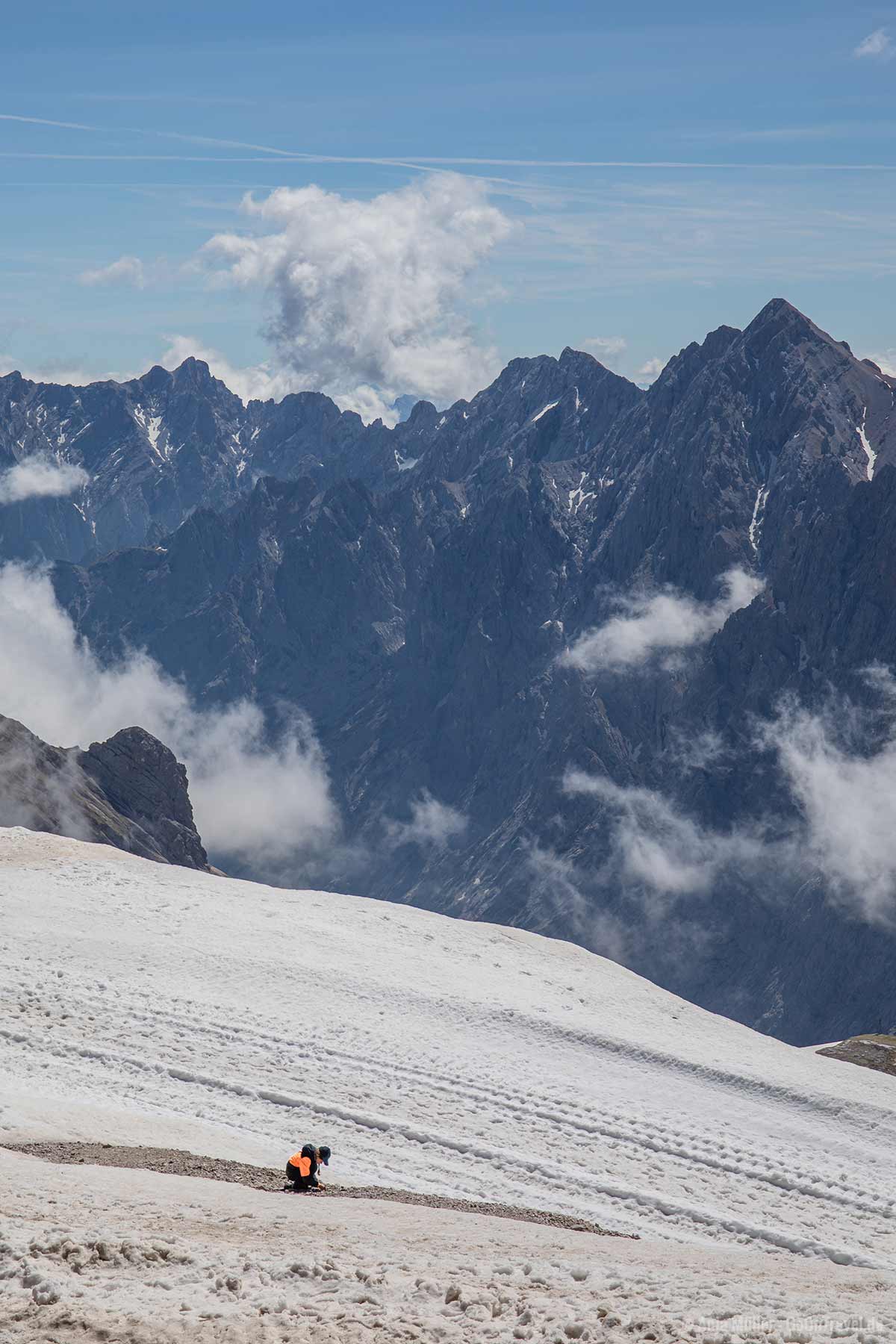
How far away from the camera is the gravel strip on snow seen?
2611 centimetres

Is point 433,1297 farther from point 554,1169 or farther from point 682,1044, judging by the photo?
point 682,1044

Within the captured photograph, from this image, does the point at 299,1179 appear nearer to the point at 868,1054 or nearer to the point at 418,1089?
the point at 418,1089

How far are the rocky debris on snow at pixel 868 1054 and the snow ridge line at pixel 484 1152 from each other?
825 inches

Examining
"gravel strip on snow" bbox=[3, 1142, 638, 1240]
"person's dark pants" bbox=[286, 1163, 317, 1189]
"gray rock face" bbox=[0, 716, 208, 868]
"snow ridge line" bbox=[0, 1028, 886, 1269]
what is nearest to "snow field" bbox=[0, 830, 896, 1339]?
"snow ridge line" bbox=[0, 1028, 886, 1269]

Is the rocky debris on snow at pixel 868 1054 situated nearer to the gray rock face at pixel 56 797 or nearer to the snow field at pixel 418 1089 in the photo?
the snow field at pixel 418 1089

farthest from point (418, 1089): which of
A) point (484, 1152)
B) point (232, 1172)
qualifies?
point (232, 1172)

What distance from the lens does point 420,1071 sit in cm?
3578

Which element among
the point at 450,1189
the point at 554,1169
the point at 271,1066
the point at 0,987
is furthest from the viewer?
the point at 0,987

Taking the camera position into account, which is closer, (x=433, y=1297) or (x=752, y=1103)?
(x=433, y=1297)

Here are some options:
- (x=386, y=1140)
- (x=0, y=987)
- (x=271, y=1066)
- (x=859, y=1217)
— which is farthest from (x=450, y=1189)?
(x=0, y=987)

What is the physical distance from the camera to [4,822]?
155 meters

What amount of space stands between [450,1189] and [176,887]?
2501cm

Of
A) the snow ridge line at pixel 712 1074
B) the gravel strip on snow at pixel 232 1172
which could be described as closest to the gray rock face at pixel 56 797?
the snow ridge line at pixel 712 1074

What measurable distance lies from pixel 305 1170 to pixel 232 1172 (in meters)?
1.97
